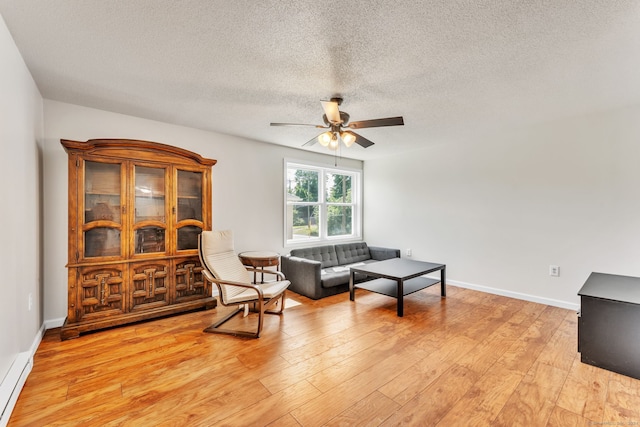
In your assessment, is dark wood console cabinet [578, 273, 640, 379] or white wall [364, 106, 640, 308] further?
white wall [364, 106, 640, 308]

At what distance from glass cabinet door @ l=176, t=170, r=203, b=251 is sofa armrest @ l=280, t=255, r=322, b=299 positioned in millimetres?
1479

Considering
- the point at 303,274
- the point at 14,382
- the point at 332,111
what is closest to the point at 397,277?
the point at 303,274

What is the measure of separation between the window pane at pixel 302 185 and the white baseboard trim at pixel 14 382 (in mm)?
3615

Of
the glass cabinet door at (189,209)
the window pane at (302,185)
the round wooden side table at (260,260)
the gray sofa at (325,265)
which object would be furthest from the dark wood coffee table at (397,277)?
the glass cabinet door at (189,209)

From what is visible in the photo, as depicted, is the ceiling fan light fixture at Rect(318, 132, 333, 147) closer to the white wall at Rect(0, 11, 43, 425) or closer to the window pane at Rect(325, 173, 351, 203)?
the white wall at Rect(0, 11, 43, 425)

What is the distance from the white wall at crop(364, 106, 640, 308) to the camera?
324 cm

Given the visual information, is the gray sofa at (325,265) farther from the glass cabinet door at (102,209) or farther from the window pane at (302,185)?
the glass cabinet door at (102,209)

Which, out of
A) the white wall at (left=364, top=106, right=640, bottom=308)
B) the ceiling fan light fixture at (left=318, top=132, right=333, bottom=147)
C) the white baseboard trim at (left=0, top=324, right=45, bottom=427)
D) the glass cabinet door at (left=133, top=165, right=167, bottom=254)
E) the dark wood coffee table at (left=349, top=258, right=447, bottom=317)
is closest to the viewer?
the white baseboard trim at (left=0, top=324, right=45, bottom=427)

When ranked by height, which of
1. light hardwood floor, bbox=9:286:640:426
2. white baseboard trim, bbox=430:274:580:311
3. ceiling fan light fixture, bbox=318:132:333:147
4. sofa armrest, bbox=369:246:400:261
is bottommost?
light hardwood floor, bbox=9:286:640:426

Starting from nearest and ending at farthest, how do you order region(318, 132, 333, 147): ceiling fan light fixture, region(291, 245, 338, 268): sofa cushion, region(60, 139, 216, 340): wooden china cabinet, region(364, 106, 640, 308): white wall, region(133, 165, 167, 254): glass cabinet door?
region(60, 139, 216, 340): wooden china cabinet < region(318, 132, 333, 147): ceiling fan light fixture < region(133, 165, 167, 254): glass cabinet door < region(364, 106, 640, 308): white wall < region(291, 245, 338, 268): sofa cushion

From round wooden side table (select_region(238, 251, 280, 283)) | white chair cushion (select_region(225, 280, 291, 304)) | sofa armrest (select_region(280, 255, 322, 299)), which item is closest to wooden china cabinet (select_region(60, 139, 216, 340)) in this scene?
round wooden side table (select_region(238, 251, 280, 283))

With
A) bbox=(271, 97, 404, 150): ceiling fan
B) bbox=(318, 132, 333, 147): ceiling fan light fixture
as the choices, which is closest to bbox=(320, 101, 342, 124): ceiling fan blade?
bbox=(271, 97, 404, 150): ceiling fan

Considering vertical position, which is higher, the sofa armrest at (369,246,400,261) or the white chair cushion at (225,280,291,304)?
the sofa armrest at (369,246,400,261)

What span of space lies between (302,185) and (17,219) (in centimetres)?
376
